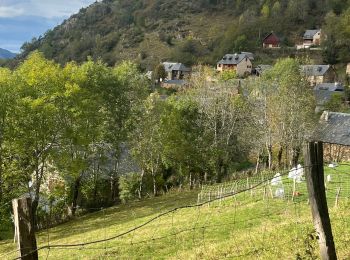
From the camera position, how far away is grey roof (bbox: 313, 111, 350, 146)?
4703cm

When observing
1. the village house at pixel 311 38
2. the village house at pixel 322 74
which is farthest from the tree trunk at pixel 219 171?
the village house at pixel 311 38

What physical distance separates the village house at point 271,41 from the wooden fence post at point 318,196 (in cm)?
13576

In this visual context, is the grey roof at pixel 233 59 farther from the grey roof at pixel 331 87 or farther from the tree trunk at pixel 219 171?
the tree trunk at pixel 219 171

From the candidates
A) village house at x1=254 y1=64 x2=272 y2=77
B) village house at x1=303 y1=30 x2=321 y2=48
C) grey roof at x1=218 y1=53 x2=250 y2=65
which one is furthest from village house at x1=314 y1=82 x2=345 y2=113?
village house at x1=303 y1=30 x2=321 y2=48

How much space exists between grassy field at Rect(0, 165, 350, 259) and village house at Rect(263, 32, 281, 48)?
113 metres

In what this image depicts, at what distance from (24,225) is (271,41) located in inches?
5483

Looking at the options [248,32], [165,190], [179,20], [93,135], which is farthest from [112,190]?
[179,20]

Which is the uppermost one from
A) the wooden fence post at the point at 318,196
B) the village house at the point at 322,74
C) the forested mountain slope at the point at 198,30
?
the forested mountain slope at the point at 198,30

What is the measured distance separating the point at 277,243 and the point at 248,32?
5600 inches

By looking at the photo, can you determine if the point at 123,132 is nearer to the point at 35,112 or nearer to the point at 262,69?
the point at 35,112

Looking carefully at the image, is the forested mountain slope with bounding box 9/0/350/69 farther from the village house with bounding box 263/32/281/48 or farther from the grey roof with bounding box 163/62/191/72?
the grey roof with bounding box 163/62/191/72

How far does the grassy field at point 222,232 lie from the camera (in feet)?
30.3

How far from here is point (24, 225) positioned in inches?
223

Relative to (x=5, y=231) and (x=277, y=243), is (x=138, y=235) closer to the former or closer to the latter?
(x=277, y=243)
